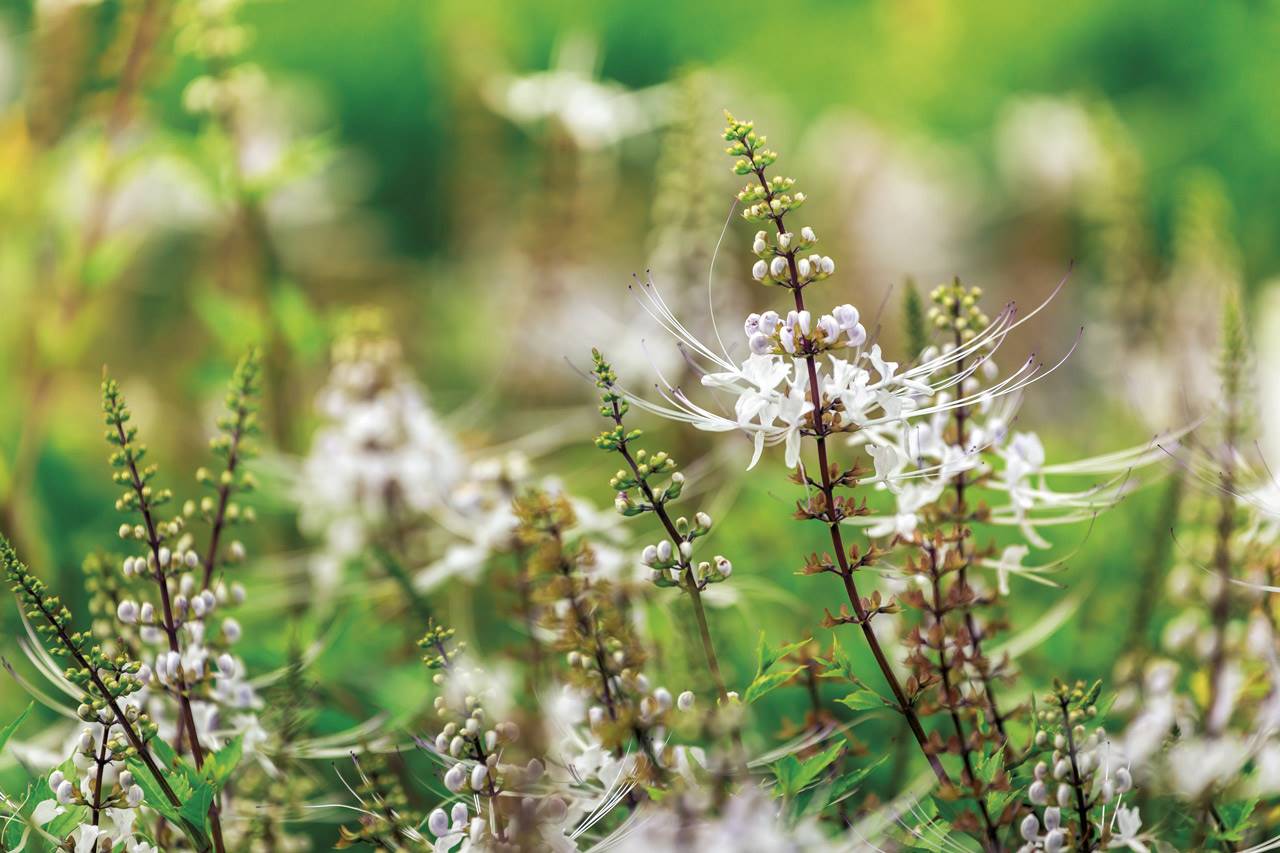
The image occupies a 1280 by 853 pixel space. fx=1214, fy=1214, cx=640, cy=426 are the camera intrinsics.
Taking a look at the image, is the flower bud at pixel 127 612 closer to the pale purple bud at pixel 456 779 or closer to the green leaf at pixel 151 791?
the green leaf at pixel 151 791

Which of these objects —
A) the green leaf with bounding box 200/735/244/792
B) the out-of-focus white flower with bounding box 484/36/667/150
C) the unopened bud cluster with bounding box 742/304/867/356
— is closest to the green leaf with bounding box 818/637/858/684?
the unopened bud cluster with bounding box 742/304/867/356

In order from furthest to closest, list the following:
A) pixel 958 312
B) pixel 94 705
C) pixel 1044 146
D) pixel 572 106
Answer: pixel 1044 146 → pixel 572 106 → pixel 958 312 → pixel 94 705

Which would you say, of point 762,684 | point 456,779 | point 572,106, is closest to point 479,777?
point 456,779

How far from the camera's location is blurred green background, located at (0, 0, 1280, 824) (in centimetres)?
107

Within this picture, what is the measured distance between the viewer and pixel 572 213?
4.45 ft

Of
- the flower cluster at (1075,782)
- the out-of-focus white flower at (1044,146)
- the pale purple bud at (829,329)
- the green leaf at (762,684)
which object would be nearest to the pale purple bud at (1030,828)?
the flower cluster at (1075,782)

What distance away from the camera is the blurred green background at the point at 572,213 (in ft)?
3.50

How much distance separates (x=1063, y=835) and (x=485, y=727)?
0.25 metres

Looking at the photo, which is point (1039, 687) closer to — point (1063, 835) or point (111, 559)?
point (1063, 835)

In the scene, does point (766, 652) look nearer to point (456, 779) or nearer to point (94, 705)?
point (456, 779)

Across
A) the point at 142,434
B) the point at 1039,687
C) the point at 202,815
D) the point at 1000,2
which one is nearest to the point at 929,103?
the point at 1000,2

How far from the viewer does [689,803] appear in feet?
1.44

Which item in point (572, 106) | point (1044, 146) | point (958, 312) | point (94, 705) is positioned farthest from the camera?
point (1044, 146)

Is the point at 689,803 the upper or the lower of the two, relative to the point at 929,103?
lower
